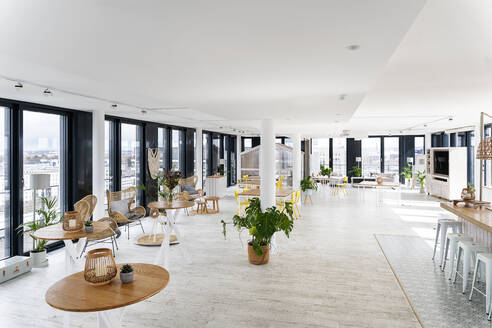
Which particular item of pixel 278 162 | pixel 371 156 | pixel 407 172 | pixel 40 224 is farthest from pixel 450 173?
pixel 40 224

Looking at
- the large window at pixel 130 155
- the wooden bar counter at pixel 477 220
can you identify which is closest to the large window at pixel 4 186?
the large window at pixel 130 155

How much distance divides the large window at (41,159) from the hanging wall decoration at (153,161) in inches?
96.8

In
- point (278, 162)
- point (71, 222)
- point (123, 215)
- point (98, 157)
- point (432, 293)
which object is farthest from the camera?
point (278, 162)

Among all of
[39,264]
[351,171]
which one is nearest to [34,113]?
[39,264]

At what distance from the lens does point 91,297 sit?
6.41 feet

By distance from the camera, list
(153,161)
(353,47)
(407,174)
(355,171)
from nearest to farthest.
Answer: (353,47)
(153,161)
(407,174)
(355,171)

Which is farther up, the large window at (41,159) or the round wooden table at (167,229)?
the large window at (41,159)

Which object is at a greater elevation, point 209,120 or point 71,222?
point 209,120

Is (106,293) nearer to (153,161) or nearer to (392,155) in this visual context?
(153,161)

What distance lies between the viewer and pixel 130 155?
803 centimetres

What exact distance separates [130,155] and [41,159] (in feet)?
8.12

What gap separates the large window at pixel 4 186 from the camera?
4.98 meters

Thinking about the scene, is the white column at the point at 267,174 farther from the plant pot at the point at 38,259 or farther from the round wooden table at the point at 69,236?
the plant pot at the point at 38,259

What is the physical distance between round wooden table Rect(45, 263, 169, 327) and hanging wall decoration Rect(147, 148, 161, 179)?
20.5 feet
